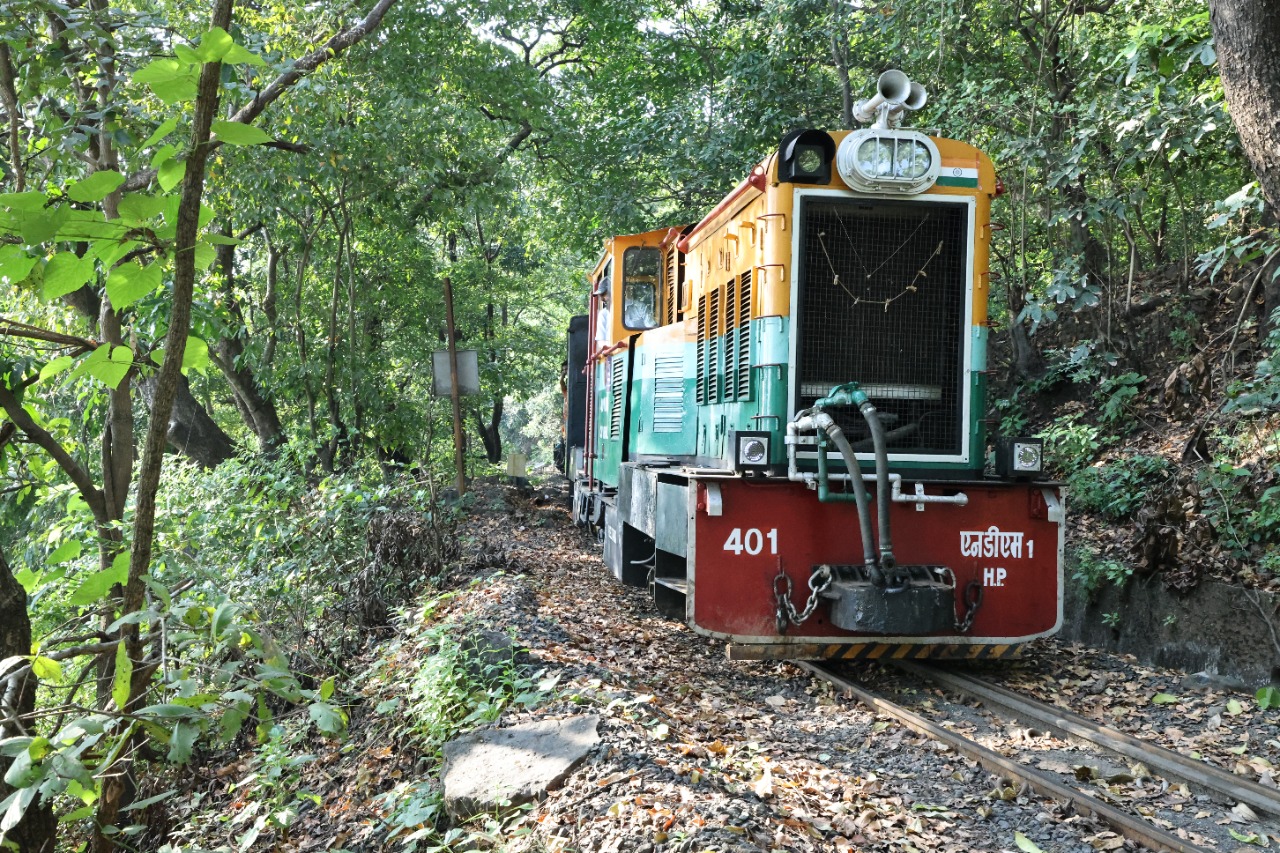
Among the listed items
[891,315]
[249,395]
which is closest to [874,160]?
[891,315]

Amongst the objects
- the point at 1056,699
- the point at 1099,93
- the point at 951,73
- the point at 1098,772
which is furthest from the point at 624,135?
the point at 1098,772

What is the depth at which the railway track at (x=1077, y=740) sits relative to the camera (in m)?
3.66

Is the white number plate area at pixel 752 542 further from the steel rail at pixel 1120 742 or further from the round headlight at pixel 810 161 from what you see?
the round headlight at pixel 810 161

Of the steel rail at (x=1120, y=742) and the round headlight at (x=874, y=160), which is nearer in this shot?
the steel rail at (x=1120, y=742)

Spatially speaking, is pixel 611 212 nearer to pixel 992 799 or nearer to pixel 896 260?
pixel 896 260

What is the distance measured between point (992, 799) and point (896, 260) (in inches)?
133

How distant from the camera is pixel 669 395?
795 cm

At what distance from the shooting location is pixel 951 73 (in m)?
11.2

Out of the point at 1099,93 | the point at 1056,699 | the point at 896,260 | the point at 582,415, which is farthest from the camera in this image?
the point at 582,415

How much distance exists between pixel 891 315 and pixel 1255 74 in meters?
2.30

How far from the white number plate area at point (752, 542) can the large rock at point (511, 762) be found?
5.65 ft

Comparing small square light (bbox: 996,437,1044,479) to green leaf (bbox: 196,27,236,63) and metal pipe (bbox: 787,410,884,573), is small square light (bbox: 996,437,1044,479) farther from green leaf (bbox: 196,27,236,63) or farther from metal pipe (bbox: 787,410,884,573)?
green leaf (bbox: 196,27,236,63)

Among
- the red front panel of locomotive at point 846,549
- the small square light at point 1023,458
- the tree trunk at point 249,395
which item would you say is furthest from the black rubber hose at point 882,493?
the tree trunk at point 249,395

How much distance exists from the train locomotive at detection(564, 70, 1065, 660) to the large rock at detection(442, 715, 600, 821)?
1.61 meters
